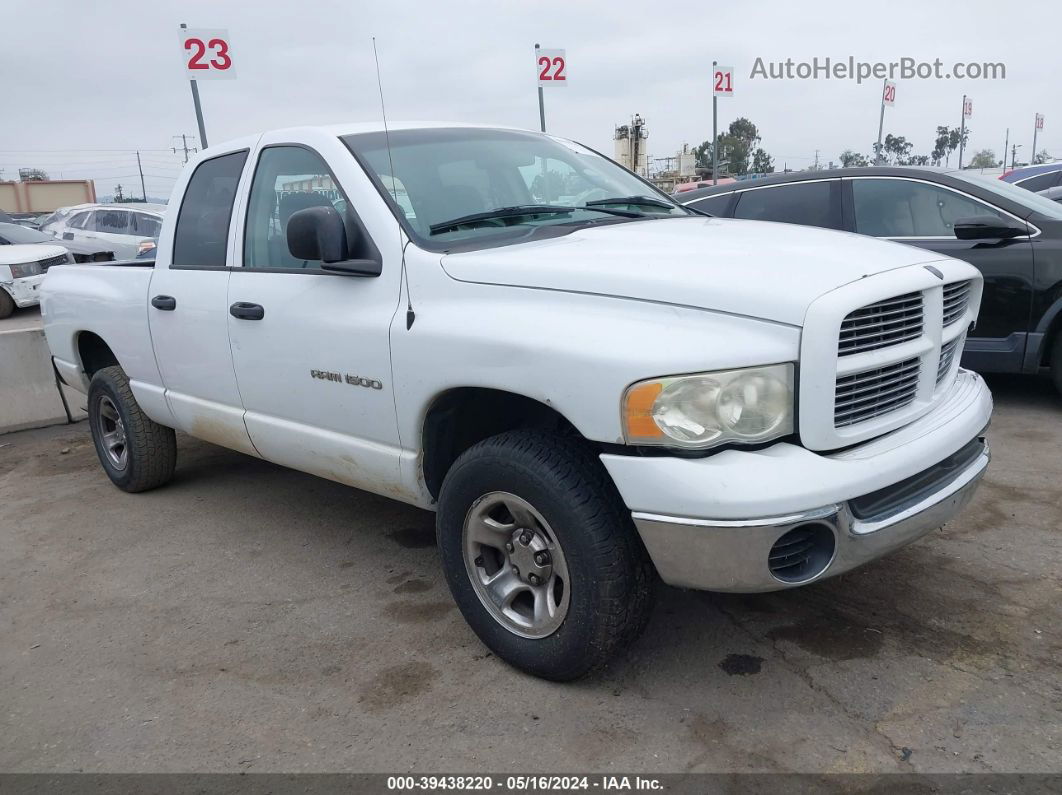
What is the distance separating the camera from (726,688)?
2.83 metres

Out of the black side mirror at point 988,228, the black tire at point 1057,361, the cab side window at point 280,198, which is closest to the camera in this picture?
the cab side window at point 280,198

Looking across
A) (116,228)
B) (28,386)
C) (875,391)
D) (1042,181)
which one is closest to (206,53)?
(28,386)

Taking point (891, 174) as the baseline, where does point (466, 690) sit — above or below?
below

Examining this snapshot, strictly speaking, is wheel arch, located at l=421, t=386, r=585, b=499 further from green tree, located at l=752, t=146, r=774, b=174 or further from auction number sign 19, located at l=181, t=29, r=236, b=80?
green tree, located at l=752, t=146, r=774, b=174

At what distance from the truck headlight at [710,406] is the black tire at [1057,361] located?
14.1 ft

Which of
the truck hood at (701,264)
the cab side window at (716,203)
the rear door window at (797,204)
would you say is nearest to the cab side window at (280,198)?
the truck hood at (701,264)

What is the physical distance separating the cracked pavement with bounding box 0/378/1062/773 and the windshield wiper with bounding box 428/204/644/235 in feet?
4.98

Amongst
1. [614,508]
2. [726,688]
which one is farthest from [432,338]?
[726,688]

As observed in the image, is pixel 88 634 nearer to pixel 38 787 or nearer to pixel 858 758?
pixel 38 787

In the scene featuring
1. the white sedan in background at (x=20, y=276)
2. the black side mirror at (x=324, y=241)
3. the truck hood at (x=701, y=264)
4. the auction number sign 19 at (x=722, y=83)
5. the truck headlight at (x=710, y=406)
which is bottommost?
the white sedan in background at (x=20, y=276)

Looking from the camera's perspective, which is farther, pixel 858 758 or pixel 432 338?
pixel 432 338

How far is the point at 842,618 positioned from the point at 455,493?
59.5 inches

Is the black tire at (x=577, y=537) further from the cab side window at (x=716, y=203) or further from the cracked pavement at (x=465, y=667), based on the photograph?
the cab side window at (x=716, y=203)

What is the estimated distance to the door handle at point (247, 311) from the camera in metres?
3.67
